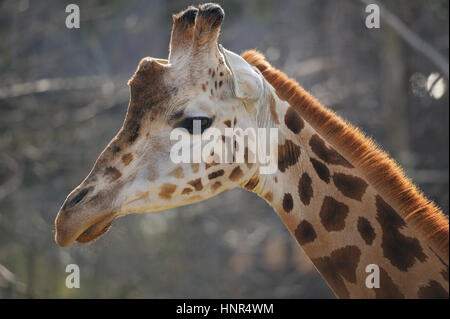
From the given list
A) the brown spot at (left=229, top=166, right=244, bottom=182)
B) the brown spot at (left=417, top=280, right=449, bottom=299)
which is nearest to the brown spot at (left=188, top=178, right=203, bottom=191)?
the brown spot at (left=229, top=166, right=244, bottom=182)

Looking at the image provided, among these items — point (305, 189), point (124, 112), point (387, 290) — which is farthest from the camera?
point (124, 112)

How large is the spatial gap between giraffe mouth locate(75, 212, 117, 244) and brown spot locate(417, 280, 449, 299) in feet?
4.75

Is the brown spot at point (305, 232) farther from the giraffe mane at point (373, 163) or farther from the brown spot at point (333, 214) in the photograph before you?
the giraffe mane at point (373, 163)

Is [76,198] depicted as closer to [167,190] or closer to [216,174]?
[167,190]

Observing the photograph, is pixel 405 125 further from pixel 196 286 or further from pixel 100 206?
pixel 100 206

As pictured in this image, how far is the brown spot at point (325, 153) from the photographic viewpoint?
261 cm

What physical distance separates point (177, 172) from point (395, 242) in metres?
1.09

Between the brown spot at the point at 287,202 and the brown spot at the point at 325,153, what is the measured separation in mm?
259

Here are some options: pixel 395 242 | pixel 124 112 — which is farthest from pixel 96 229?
pixel 124 112

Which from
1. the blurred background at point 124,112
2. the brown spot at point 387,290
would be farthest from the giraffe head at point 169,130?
the blurred background at point 124,112

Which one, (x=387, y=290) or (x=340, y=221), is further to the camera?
(x=340, y=221)

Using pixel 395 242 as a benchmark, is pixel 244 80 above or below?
above

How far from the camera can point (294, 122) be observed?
2.68m

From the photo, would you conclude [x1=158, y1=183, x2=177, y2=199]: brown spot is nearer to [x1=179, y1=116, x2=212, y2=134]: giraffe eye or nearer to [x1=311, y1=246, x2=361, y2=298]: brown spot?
[x1=179, y1=116, x2=212, y2=134]: giraffe eye
